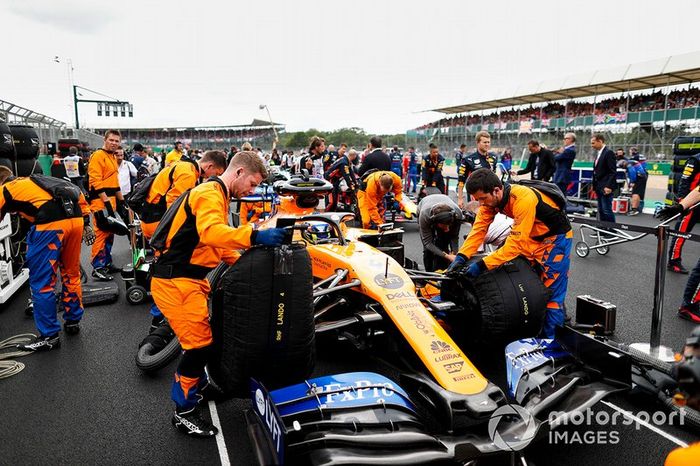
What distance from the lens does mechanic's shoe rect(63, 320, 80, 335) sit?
4.68 meters

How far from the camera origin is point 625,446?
2.85 m

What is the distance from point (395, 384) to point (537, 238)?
2073 mm

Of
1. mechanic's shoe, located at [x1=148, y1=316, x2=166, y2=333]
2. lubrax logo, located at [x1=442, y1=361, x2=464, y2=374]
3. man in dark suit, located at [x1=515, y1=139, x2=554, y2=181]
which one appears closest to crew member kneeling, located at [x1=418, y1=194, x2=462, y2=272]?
lubrax logo, located at [x1=442, y1=361, x2=464, y2=374]

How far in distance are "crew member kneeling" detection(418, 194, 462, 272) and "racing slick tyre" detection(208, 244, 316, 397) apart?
2712 millimetres

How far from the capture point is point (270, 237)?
8.26 feet

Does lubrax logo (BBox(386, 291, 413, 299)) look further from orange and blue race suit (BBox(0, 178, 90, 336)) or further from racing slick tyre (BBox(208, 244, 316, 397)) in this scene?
orange and blue race suit (BBox(0, 178, 90, 336))

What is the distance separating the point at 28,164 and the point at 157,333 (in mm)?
6059

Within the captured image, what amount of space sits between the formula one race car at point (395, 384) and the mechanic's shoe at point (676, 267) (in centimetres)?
453

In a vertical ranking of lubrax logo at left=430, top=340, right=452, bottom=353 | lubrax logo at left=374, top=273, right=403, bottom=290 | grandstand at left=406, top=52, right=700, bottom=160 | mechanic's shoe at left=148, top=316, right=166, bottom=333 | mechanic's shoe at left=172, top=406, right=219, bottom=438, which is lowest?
mechanic's shoe at left=172, top=406, right=219, bottom=438

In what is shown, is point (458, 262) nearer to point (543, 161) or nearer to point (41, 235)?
point (41, 235)

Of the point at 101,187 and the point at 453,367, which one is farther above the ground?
the point at 101,187

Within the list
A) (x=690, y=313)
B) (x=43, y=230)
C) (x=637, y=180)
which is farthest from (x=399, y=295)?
(x=637, y=180)

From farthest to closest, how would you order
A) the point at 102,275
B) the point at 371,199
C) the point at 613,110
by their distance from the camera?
A: the point at 613,110
the point at 371,199
the point at 102,275

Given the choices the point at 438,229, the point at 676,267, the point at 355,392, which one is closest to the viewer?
the point at 355,392
